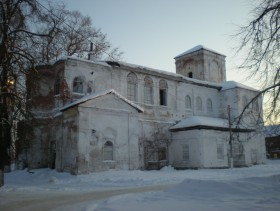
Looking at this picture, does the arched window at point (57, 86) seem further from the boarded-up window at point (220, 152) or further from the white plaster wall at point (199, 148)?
the boarded-up window at point (220, 152)

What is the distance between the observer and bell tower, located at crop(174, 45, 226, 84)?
3622 centimetres

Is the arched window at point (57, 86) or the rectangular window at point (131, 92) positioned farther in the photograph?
the rectangular window at point (131, 92)

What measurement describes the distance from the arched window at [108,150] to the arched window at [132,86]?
205 inches

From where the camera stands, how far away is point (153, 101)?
27.5 metres

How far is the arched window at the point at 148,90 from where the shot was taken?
1077 inches

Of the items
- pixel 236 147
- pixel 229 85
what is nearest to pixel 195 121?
pixel 236 147

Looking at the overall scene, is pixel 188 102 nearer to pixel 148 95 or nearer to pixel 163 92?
pixel 163 92

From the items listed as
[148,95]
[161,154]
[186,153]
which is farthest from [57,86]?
[186,153]

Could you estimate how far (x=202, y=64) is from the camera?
119 feet

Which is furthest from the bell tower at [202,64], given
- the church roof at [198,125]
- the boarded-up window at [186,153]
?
the boarded-up window at [186,153]

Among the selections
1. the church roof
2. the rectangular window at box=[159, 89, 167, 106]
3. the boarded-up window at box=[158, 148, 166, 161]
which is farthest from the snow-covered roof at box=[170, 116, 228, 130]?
the rectangular window at box=[159, 89, 167, 106]

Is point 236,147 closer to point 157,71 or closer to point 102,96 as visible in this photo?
point 157,71

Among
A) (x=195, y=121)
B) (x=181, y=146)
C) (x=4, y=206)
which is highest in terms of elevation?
(x=195, y=121)

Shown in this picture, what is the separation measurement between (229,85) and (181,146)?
10086 millimetres
